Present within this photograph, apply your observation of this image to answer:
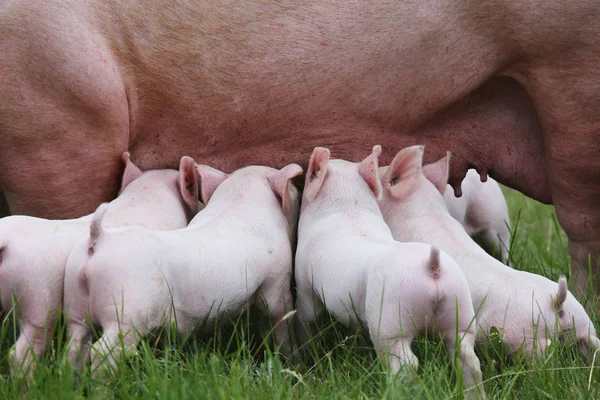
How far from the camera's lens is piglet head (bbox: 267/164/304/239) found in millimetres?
3186

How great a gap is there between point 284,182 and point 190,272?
0.62 metres

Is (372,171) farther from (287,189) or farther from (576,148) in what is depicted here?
(576,148)

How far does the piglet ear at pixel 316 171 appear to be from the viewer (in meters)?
3.09

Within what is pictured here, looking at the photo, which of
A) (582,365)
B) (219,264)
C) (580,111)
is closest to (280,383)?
(219,264)

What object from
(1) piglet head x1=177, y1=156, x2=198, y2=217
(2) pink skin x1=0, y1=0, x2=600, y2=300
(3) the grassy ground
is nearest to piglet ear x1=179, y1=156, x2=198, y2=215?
(1) piglet head x1=177, y1=156, x2=198, y2=217

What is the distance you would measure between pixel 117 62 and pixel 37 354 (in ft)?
3.38

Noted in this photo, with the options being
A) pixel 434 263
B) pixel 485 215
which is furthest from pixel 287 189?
pixel 485 215

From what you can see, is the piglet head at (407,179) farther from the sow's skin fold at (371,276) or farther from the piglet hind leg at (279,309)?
the piglet hind leg at (279,309)

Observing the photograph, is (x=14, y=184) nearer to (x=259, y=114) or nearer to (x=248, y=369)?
(x=259, y=114)

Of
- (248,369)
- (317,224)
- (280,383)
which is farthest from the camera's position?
(317,224)

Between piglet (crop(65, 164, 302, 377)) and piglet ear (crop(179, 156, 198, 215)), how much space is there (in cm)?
10

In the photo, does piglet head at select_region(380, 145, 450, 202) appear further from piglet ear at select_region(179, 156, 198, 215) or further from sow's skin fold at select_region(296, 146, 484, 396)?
piglet ear at select_region(179, 156, 198, 215)

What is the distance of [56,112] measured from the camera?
315 cm

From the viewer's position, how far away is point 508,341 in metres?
2.73
